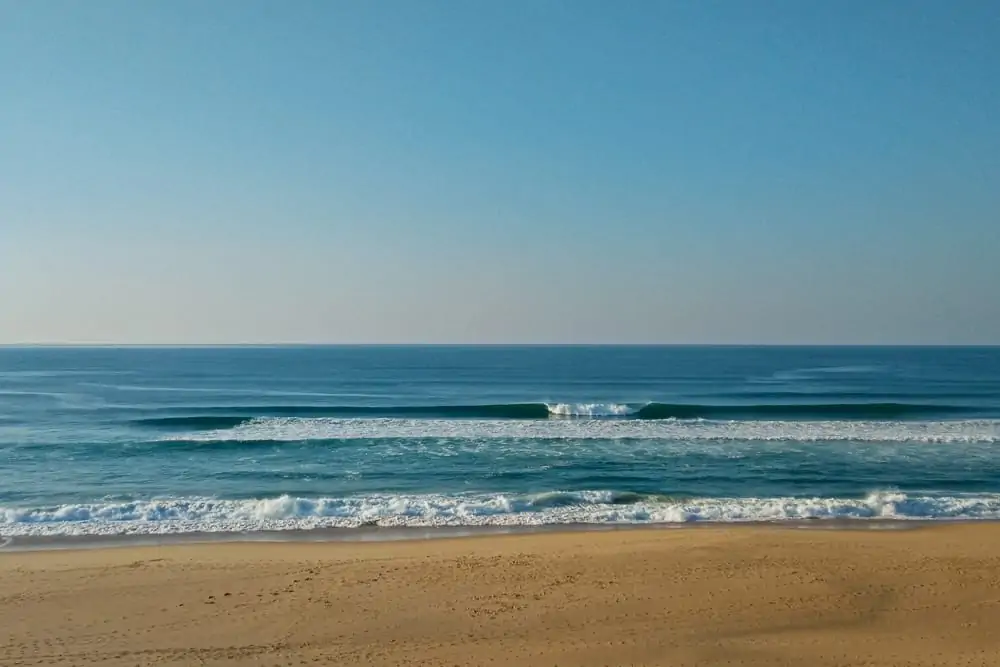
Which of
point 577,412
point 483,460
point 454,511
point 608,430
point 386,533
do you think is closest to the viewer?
point 386,533

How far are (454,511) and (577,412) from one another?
18.6 m

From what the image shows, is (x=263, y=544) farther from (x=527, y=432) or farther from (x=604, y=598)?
(x=527, y=432)

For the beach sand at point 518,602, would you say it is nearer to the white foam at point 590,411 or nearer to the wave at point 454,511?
the wave at point 454,511

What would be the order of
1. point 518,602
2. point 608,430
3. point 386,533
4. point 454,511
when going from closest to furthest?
point 518,602 → point 386,533 → point 454,511 → point 608,430

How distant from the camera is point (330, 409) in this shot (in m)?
35.6

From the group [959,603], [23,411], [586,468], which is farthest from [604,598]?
[23,411]

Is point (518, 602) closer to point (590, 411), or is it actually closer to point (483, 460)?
point (483, 460)

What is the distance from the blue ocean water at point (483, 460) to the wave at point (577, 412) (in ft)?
0.50

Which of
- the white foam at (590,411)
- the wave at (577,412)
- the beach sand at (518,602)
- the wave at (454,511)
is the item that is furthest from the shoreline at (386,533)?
the white foam at (590,411)

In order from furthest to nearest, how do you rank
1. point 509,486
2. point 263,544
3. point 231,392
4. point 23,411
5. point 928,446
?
point 231,392 < point 23,411 < point 928,446 < point 509,486 < point 263,544

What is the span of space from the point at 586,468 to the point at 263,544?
9.81m

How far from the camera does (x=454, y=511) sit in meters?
15.9

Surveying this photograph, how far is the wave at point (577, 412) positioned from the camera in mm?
32125


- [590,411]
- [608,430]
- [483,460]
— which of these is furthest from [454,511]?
[590,411]
